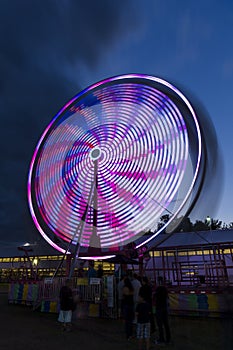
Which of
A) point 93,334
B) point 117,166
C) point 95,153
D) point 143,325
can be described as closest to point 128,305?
point 93,334

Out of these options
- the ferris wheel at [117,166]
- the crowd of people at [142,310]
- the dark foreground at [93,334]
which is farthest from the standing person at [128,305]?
the ferris wheel at [117,166]

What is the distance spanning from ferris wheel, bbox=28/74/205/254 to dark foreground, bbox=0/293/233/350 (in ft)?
10.8

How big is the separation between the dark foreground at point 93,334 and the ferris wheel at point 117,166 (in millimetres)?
3282

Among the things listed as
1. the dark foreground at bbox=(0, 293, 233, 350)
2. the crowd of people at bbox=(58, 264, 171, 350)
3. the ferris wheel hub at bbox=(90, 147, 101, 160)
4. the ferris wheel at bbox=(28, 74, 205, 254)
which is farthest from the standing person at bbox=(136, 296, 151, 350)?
the ferris wheel hub at bbox=(90, 147, 101, 160)

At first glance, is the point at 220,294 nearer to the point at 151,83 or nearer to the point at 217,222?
the point at 151,83

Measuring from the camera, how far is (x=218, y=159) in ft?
39.1

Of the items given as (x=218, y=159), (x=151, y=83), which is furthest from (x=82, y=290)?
(x=151, y=83)

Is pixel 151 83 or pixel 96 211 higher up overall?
pixel 151 83

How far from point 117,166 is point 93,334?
7.84 m

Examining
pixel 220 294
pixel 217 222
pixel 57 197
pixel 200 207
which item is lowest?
pixel 220 294

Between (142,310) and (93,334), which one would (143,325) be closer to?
(142,310)

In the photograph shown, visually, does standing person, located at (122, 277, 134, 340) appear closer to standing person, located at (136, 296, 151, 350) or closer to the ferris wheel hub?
standing person, located at (136, 296, 151, 350)

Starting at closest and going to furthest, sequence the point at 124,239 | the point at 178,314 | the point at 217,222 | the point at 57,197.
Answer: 1. the point at 178,314
2. the point at 124,239
3. the point at 57,197
4. the point at 217,222

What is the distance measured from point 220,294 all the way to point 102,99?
1063 cm
